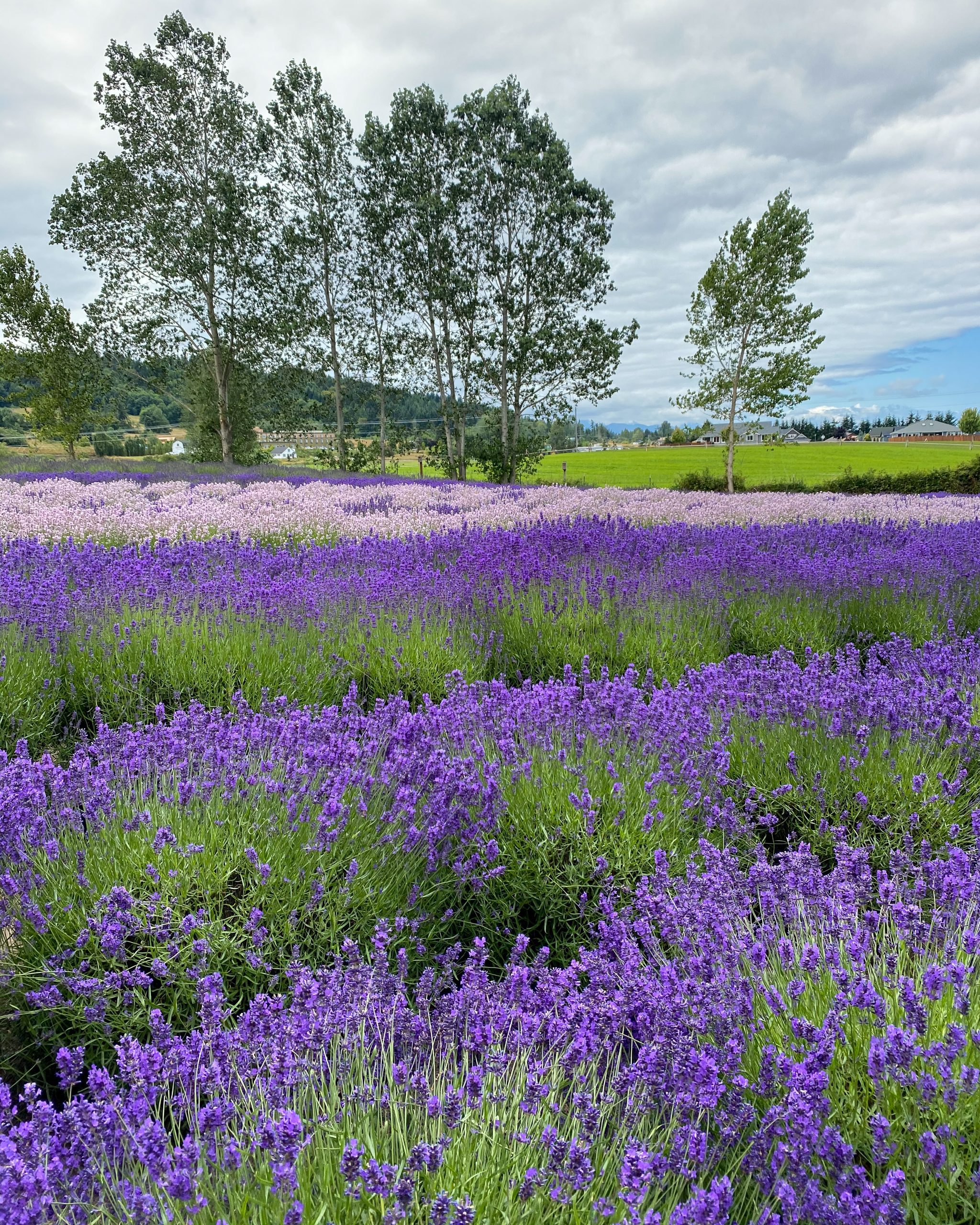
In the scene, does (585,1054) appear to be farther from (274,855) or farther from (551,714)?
(551,714)

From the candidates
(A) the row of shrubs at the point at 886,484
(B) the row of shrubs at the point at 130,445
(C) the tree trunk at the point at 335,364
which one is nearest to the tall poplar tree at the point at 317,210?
(C) the tree trunk at the point at 335,364

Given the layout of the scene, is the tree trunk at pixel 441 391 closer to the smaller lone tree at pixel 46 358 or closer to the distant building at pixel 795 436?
the smaller lone tree at pixel 46 358

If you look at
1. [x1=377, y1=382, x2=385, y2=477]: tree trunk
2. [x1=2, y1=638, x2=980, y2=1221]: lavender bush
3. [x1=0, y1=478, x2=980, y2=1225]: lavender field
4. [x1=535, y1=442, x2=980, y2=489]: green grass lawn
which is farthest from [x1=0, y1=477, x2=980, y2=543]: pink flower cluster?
[x1=535, y1=442, x2=980, y2=489]: green grass lawn

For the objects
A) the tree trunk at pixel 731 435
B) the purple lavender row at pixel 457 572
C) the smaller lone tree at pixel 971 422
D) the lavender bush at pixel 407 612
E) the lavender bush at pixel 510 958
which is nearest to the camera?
the lavender bush at pixel 510 958

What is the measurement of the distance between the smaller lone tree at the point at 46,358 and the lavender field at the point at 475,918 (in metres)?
27.5

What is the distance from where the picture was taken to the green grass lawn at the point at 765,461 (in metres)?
39.9

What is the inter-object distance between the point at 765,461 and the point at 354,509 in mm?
46421

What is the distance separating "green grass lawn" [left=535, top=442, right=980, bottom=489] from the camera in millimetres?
39906

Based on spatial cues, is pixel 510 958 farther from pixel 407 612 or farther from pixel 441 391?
pixel 441 391

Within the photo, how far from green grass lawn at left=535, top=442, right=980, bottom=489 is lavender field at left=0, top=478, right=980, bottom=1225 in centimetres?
2880

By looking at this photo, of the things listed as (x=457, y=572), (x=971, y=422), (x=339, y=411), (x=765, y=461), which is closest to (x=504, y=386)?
(x=339, y=411)

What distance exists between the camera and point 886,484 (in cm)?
2406

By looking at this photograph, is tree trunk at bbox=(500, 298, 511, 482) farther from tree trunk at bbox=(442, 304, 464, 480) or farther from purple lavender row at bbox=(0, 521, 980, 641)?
purple lavender row at bbox=(0, 521, 980, 641)

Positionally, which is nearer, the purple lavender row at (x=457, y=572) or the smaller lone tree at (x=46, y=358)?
the purple lavender row at (x=457, y=572)
